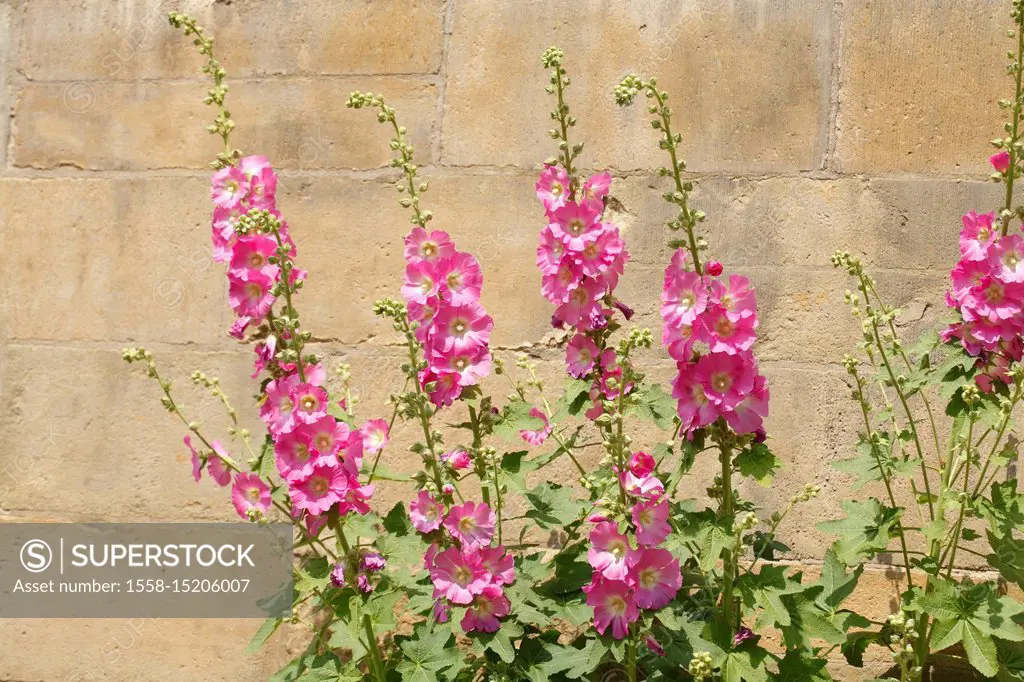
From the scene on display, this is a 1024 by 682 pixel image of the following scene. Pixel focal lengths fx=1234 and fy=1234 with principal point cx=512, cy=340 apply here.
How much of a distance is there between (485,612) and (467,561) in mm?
118

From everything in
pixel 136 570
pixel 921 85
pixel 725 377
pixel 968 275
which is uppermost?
pixel 921 85

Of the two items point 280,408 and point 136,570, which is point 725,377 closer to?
point 280,408

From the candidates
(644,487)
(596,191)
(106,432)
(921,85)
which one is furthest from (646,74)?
(106,432)

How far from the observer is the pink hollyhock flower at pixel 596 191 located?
2471 mm

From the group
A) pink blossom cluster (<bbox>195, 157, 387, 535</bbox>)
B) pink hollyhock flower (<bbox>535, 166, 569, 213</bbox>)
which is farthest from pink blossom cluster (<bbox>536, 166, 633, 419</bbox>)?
pink blossom cluster (<bbox>195, 157, 387, 535</bbox>)

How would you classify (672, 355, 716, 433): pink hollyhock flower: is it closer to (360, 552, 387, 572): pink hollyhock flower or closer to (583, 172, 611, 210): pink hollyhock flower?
(583, 172, 611, 210): pink hollyhock flower

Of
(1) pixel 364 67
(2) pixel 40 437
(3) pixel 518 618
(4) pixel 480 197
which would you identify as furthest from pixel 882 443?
(2) pixel 40 437

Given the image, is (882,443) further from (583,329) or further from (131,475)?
(131,475)

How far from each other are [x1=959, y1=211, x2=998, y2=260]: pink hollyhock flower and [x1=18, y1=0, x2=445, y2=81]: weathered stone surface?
1606 millimetres

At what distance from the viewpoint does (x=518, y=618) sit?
2.49 metres

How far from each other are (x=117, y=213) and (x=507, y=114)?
1190 mm

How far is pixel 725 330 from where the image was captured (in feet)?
7.57

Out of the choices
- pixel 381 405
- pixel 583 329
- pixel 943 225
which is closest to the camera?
pixel 583 329

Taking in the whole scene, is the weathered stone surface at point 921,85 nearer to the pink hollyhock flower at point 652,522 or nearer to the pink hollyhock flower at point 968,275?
the pink hollyhock flower at point 968,275
